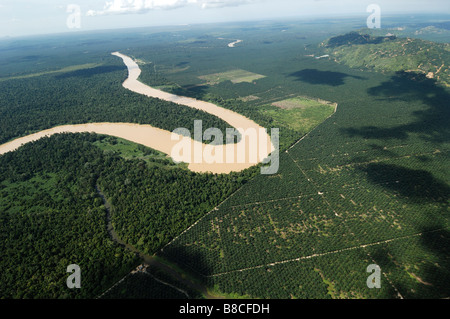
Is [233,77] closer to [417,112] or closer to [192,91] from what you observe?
[192,91]

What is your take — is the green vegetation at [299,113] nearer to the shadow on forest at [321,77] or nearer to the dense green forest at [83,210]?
the shadow on forest at [321,77]

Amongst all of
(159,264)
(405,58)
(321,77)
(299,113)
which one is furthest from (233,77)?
(159,264)

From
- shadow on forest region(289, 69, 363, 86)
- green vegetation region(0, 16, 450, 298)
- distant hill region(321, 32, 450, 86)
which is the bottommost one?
green vegetation region(0, 16, 450, 298)

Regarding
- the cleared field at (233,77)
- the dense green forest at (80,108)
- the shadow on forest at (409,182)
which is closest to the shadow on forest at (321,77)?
the cleared field at (233,77)

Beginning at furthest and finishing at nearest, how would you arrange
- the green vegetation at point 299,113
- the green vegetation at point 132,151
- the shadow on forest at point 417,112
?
the green vegetation at point 299,113 → the shadow on forest at point 417,112 → the green vegetation at point 132,151

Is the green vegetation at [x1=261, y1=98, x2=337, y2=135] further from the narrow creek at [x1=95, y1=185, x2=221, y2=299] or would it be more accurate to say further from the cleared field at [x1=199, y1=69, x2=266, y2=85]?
the narrow creek at [x1=95, y1=185, x2=221, y2=299]

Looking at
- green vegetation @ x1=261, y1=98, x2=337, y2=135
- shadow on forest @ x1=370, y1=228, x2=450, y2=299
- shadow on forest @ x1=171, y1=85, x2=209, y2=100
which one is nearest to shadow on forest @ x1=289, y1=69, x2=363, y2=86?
green vegetation @ x1=261, y1=98, x2=337, y2=135
